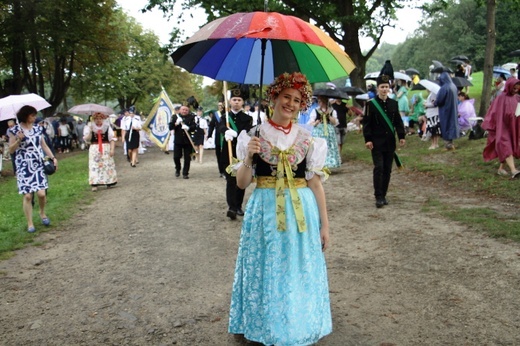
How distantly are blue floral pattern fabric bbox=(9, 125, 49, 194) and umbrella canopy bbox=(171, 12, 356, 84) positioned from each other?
171 inches

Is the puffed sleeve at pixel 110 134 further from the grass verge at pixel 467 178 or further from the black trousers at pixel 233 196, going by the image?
the grass verge at pixel 467 178

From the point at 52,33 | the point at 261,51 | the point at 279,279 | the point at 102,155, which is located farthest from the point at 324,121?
the point at 52,33

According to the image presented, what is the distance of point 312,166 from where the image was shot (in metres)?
3.88

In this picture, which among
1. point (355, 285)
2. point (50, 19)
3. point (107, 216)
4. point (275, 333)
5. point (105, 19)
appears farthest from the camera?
point (105, 19)

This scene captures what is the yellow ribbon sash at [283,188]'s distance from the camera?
3748 millimetres

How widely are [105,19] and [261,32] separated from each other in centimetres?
2797

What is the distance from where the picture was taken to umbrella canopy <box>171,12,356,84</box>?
3.84 m

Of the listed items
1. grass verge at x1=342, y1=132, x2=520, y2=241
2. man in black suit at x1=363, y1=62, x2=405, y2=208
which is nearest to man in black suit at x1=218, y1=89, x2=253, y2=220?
man in black suit at x1=363, y1=62, x2=405, y2=208

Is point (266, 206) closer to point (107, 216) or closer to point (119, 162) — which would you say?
point (107, 216)

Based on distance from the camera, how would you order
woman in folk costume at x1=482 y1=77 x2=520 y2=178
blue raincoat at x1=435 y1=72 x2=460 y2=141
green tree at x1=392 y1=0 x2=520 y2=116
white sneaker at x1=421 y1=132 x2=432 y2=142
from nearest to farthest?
1. woman in folk costume at x1=482 y1=77 x2=520 y2=178
2. blue raincoat at x1=435 y1=72 x2=460 y2=141
3. white sneaker at x1=421 y1=132 x2=432 y2=142
4. green tree at x1=392 y1=0 x2=520 y2=116

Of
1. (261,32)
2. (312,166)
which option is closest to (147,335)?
(312,166)

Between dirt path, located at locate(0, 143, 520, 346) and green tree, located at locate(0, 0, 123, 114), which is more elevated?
green tree, located at locate(0, 0, 123, 114)

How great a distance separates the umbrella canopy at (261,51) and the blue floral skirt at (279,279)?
3.43ft

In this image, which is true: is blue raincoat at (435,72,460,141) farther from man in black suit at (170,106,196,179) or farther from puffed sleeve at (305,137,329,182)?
puffed sleeve at (305,137,329,182)
